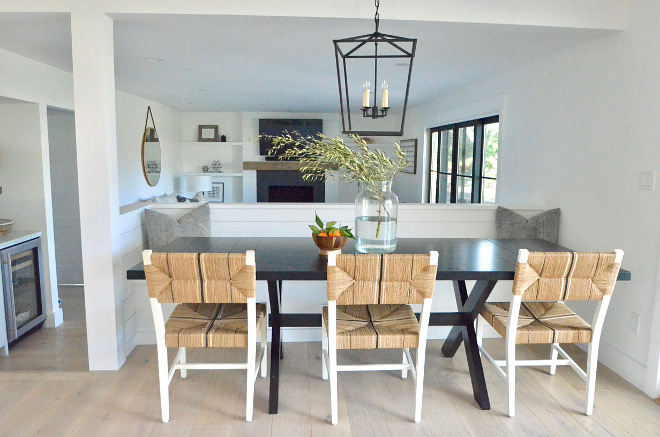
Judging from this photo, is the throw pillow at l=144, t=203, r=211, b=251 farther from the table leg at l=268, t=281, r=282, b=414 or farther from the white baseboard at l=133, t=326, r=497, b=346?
the table leg at l=268, t=281, r=282, b=414

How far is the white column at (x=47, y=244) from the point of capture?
3980mm

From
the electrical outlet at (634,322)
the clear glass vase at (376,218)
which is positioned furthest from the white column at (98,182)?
the electrical outlet at (634,322)

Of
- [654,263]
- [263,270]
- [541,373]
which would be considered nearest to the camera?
[263,270]

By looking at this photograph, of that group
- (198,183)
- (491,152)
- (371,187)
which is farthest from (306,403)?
(198,183)

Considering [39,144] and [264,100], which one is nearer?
[39,144]

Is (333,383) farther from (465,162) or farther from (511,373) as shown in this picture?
(465,162)

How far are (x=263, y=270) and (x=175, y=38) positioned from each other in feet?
6.10

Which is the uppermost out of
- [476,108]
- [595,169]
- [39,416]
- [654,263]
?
[476,108]

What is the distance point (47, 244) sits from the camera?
159 inches

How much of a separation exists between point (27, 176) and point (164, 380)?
244 cm

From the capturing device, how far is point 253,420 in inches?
99.1

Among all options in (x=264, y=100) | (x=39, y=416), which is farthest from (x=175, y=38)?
(x=264, y=100)

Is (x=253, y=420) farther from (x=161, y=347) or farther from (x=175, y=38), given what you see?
(x=175, y=38)

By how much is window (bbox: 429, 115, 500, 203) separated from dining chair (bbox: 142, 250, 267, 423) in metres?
3.51
